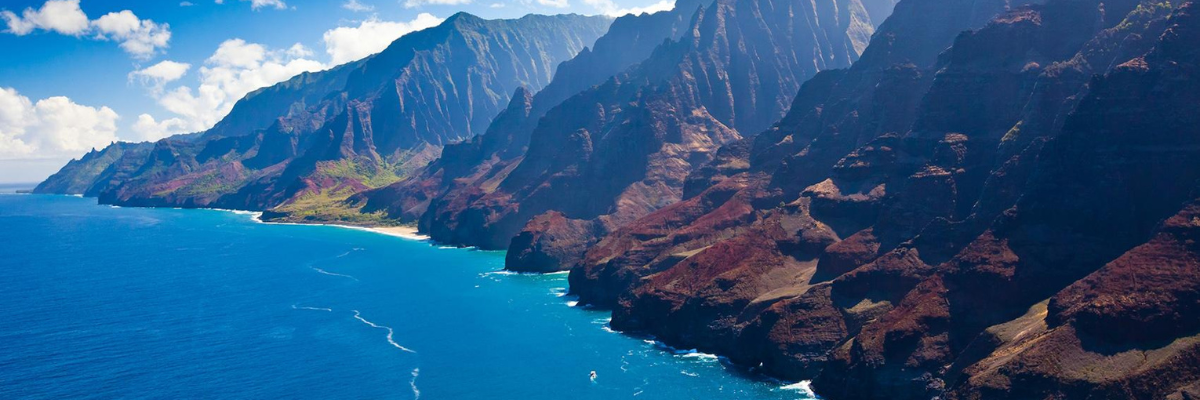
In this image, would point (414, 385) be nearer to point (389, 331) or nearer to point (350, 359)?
point (350, 359)

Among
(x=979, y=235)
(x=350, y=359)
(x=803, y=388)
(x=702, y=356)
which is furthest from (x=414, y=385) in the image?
(x=979, y=235)

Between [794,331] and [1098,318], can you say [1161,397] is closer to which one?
[1098,318]

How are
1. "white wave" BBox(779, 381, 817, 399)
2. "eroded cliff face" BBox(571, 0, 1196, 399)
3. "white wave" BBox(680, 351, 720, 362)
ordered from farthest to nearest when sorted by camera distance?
"white wave" BBox(680, 351, 720, 362), "white wave" BBox(779, 381, 817, 399), "eroded cliff face" BBox(571, 0, 1196, 399)

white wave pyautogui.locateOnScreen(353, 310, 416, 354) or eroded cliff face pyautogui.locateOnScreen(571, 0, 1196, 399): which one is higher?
eroded cliff face pyautogui.locateOnScreen(571, 0, 1196, 399)

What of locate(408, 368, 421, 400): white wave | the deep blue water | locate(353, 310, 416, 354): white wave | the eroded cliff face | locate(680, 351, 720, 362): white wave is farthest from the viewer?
locate(353, 310, 416, 354): white wave

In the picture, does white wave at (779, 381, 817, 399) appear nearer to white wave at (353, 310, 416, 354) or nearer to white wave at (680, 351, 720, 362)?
white wave at (680, 351, 720, 362)

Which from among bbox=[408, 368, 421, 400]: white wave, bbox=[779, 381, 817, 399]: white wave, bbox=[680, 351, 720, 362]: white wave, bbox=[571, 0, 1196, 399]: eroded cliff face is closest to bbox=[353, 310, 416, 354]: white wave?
bbox=[408, 368, 421, 400]: white wave

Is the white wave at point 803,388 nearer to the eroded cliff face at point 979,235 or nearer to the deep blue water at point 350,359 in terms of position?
the deep blue water at point 350,359

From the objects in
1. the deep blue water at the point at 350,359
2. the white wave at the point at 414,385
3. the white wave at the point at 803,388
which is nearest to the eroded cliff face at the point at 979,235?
the white wave at the point at 803,388
